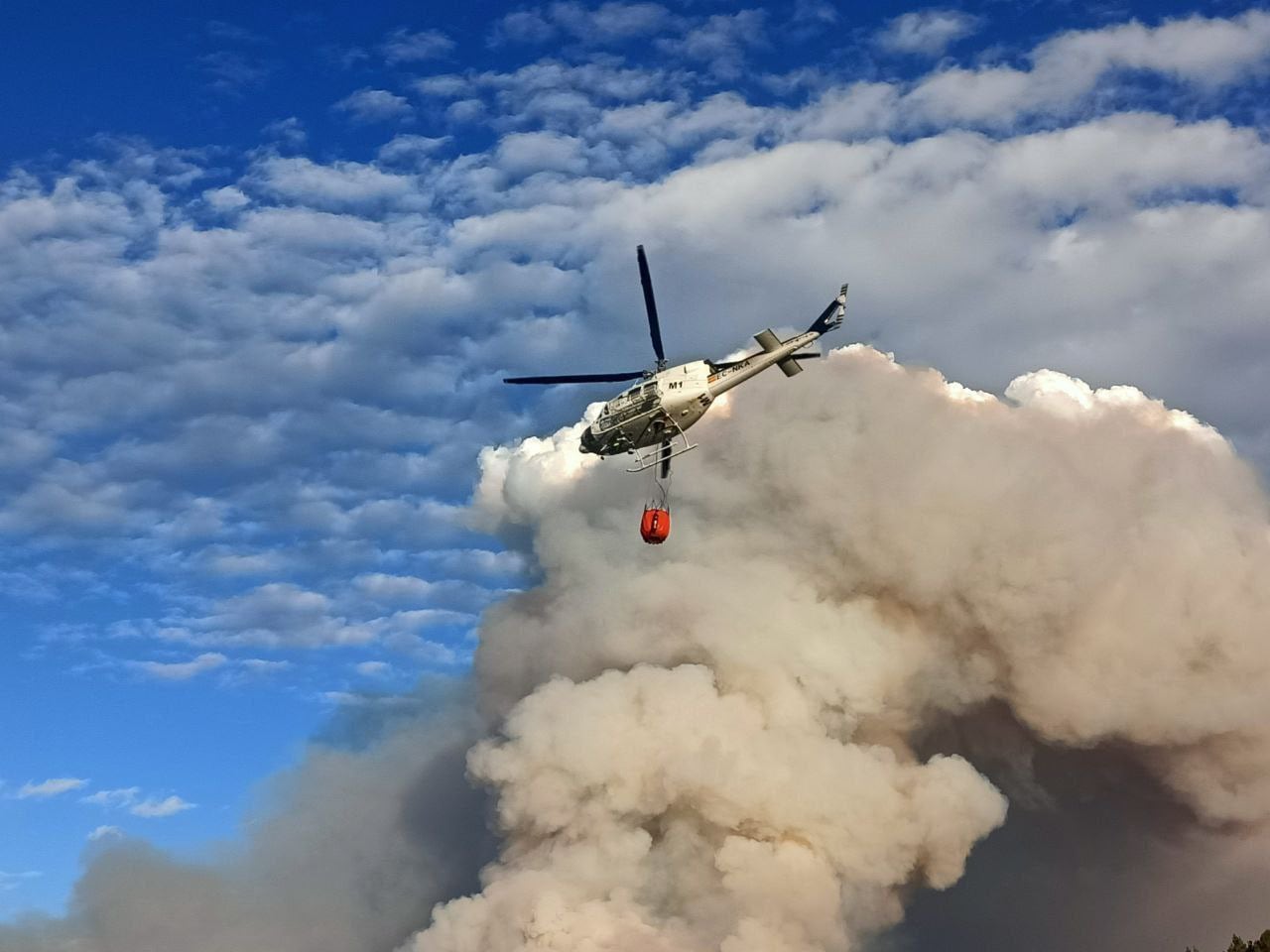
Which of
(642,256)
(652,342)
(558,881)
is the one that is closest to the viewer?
(642,256)

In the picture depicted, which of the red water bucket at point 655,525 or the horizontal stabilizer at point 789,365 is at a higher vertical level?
the horizontal stabilizer at point 789,365

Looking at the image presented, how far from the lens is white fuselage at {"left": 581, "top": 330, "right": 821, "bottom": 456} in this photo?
101 meters

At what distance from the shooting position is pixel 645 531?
101688 millimetres

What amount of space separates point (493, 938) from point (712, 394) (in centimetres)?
5953

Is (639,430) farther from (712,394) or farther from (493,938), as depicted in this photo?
(493,938)

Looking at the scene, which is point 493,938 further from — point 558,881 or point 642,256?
point 642,256

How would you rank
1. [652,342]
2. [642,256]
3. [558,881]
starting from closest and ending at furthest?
[642,256]
[652,342]
[558,881]

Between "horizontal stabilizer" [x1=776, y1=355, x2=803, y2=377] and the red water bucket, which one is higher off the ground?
"horizontal stabilizer" [x1=776, y1=355, x2=803, y2=377]

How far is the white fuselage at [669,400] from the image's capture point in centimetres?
10106

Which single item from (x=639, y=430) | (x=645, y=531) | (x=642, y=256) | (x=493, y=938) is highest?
(x=642, y=256)

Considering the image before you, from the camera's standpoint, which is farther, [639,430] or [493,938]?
[493,938]

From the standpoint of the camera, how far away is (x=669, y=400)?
100938 millimetres

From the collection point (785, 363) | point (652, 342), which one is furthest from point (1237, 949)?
point (652, 342)

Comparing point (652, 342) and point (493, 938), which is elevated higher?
point (652, 342)
